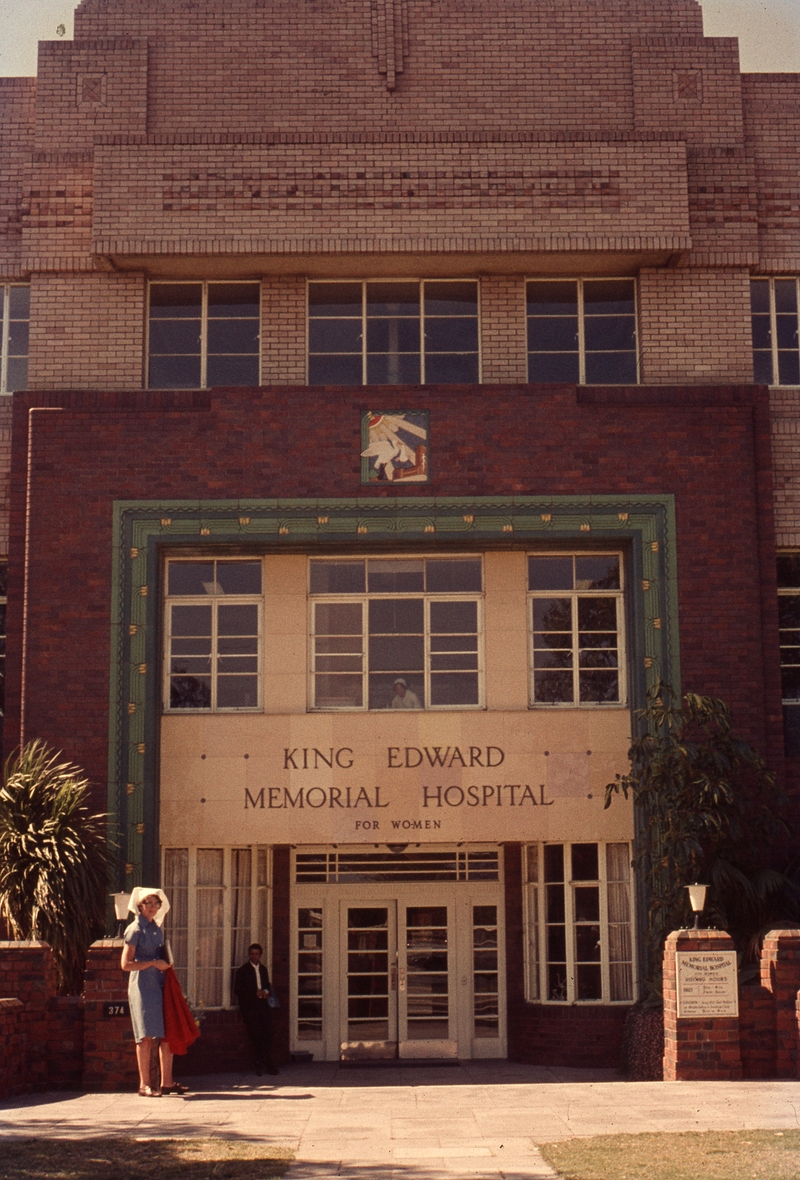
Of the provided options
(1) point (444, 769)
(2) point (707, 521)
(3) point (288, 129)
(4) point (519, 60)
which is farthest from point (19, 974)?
(4) point (519, 60)

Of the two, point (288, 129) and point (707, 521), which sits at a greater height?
point (288, 129)

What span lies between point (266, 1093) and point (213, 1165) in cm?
452

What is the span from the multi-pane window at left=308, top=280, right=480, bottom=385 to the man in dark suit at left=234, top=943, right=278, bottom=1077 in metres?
7.36

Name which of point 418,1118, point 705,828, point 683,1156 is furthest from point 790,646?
point 683,1156

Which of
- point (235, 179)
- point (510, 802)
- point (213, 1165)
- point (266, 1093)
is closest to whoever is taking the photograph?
point (213, 1165)

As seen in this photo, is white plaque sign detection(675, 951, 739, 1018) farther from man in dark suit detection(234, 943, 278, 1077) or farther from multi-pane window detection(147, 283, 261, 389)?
multi-pane window detection(147, 283, 261, 389)

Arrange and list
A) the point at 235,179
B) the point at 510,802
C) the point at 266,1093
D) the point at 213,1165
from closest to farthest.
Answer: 1. the point at 213,1165
2. the point at 266,1093
3. the point at 510,802
4. the point at 235,179

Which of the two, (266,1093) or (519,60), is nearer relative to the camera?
(266,1093)

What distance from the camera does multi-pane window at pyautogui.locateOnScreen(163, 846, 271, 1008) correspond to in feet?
58.0

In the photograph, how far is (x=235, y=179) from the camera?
18906 mm

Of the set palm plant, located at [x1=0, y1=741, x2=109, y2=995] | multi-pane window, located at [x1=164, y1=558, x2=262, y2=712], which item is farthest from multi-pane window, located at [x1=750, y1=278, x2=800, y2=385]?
palm plant, located at [x1=0, y1=741, x2=109, y2=995]

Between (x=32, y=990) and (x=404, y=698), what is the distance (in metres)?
5.93

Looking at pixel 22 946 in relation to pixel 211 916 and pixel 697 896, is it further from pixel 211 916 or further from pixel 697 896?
pixel 697 896

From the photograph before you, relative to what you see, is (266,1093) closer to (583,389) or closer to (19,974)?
(19,974)
